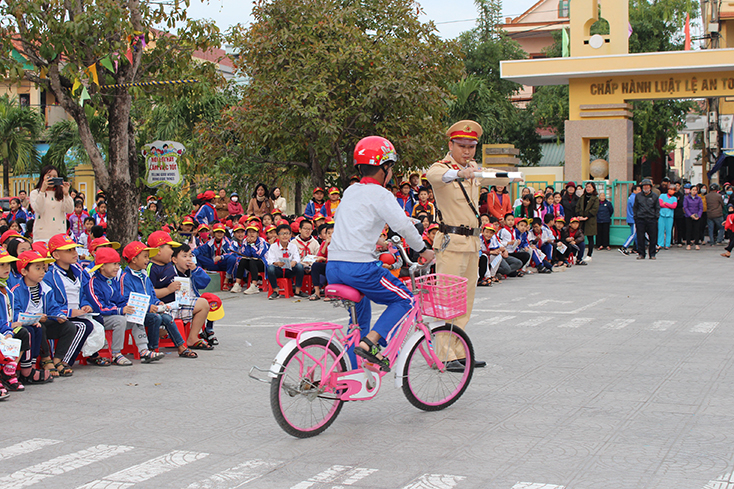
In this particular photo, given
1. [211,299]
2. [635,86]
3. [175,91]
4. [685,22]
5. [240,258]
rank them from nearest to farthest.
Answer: [211,299], [175,91], [240,258], [635,86], [685,22]

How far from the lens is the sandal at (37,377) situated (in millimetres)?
7258

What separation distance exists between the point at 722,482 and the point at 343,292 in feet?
8.24

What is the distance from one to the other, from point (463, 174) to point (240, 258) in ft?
28.7

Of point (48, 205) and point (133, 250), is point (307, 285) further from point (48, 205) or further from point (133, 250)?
point (133, 250)

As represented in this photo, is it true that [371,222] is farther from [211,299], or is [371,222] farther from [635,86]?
[635,86]

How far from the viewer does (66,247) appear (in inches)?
311

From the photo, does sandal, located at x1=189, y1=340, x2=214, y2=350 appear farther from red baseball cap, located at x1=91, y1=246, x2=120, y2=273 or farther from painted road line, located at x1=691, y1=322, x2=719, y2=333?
painted road line, located at x1=691, y1=322, x2=719, y2=333

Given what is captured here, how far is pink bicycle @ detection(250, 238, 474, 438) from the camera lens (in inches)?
210

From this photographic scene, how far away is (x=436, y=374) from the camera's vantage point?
6.20m

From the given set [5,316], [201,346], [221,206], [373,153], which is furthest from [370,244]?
[221,206]

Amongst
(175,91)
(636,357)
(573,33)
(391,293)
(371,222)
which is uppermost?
(573,33)

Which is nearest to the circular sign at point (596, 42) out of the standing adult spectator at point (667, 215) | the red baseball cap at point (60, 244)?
the standing adult spectator at point (667, 215)

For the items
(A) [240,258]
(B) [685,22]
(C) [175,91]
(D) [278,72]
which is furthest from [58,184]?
(B) [685,22]

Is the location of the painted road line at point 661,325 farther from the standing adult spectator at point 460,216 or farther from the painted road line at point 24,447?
the painted road line at point 24,447
